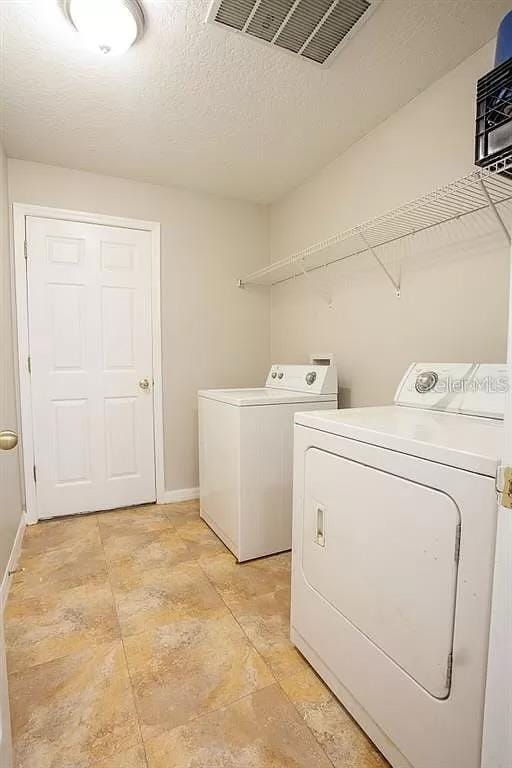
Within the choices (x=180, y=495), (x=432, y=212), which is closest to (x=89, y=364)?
(x=180, y=495)

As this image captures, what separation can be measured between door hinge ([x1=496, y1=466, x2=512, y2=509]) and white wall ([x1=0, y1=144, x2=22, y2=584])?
1.99 metres

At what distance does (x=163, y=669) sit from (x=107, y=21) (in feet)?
7.44

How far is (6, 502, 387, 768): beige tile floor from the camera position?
41.8 inches

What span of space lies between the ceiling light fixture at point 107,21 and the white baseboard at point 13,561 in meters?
2.14

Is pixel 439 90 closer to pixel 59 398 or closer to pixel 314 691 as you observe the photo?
pixel 314 691

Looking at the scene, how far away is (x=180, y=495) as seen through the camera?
290 centimetres

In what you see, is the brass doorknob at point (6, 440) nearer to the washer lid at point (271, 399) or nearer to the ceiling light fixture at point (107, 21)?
the washer lid at point (271, 399)

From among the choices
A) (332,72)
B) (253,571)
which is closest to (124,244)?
(332,72)

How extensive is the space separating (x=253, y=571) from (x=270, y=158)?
2361mm

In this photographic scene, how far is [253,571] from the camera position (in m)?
1.96

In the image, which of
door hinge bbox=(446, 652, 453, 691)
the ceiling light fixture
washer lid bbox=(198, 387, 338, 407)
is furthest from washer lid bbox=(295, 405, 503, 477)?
the ceiling light fixture

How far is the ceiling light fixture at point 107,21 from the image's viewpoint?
1.27m

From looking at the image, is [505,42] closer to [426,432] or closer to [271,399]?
[426,432]

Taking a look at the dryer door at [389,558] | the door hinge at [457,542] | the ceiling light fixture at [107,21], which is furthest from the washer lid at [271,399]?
the ceiling light fixture at [107,21]
